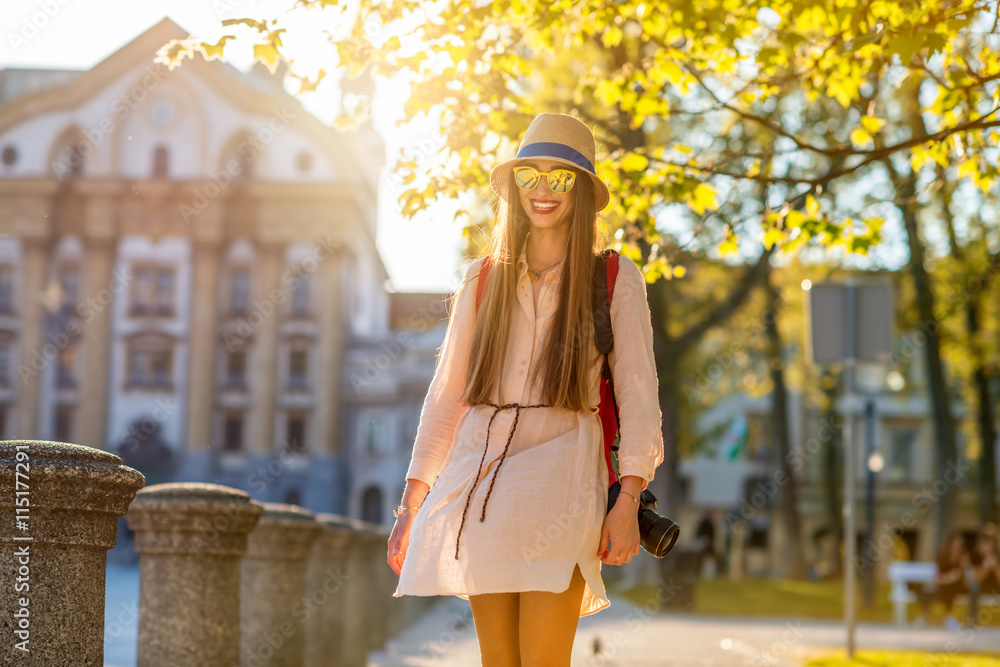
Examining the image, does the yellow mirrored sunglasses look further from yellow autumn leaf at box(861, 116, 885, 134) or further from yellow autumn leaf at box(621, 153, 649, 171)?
yellow autumn leaf at box(861, 116, 885, 134)

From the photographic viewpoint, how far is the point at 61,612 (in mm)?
3900

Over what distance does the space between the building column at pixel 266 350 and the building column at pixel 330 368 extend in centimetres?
195

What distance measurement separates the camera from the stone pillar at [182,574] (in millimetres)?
6105

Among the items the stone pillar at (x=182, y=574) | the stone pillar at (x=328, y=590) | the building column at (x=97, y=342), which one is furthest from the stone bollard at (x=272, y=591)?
the building column at (x=97, y=342)

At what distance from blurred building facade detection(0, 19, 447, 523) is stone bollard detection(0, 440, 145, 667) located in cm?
5563

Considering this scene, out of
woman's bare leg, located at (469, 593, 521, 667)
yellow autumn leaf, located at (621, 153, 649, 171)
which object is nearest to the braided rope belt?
woman's bare leg, located at (469, 593, 521, 667)

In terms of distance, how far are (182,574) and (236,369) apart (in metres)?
55.9

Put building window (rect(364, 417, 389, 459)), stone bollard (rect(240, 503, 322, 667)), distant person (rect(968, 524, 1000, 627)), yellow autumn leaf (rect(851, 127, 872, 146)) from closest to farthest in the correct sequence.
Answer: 1. stone bollard (rect(240, 503, 322, 667))
2. yellow autumn leaf (rect(851, 127, 872, 146))
3. distant person (rect(968, 524, 1000, 627))
4. building window (rect(364, 417, 389, 459))

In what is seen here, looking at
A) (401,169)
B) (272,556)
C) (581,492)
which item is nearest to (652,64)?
(401,169)

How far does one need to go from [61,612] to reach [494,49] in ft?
19.1

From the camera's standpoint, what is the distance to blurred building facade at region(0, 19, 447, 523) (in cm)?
5956

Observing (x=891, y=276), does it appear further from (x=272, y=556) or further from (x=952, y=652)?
(x=272, y=556)

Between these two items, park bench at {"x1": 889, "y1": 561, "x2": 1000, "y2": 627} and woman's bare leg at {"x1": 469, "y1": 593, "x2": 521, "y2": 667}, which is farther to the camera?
park bench at {"x1": 889, "y1": 561, "x2": 1000, "y2": 627}

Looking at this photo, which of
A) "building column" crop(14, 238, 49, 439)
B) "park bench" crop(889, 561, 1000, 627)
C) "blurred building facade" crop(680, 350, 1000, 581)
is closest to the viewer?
"park bench" crop(889, 561, 1000, 627)
